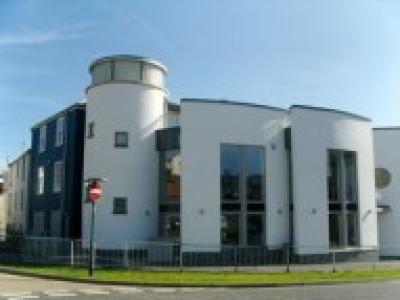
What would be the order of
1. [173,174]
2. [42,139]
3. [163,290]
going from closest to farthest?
[163,290] < [173,174] < [42,139]

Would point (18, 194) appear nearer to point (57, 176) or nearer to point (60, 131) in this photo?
point (57, 176)

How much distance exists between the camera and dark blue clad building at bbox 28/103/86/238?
35.3 meters

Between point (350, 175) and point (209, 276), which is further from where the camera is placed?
point (350, 175)

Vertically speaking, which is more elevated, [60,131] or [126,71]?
[126,71]

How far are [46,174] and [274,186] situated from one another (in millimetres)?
14765

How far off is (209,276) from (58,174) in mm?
17058

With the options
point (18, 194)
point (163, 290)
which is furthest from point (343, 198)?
point (18, 194)

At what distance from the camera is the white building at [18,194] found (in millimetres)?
46969

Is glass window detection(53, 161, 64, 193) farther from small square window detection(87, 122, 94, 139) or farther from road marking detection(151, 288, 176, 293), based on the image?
road marking detection(151, 288, 176, 293)

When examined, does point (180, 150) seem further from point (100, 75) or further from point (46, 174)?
point (46, 174)

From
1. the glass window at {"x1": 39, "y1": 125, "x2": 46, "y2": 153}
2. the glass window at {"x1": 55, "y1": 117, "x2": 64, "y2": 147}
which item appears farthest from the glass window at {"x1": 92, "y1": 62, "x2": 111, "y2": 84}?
the glass window at {"x1": 39, "y1": 125, "x2": 46, "y2": 153}

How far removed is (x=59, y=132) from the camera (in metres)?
37.8

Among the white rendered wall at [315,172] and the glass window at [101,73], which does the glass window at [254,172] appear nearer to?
the white rendered wall at [315,172]

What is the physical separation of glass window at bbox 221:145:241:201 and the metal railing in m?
2.55
